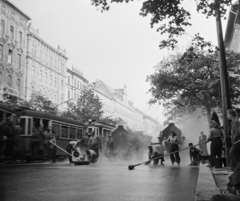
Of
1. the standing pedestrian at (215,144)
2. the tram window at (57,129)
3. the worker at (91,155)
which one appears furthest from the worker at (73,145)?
the standing pedestrian at (215,144)

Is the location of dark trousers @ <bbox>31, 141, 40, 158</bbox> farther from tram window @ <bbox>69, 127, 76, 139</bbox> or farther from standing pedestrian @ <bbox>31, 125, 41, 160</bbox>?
tram window @ <bbox>69, 127, 76, 139</bbox>

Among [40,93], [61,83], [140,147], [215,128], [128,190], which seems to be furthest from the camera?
[61,83]

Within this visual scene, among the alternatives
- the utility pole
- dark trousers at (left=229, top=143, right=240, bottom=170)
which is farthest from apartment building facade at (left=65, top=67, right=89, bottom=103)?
dark trousers at (left=229, top=143, right=240, bottom=170)

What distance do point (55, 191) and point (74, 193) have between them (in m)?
0.45

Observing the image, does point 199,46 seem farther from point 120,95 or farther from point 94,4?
point 120,95

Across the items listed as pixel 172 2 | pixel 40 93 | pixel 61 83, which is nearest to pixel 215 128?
pixel 172 2

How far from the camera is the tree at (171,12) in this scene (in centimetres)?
1068

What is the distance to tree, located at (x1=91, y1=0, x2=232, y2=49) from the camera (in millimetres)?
10679

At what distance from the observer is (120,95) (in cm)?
10950

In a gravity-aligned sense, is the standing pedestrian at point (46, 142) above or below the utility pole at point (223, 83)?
below

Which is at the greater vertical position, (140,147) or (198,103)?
(198,103)

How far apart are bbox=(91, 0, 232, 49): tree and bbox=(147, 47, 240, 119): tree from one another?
1572cm

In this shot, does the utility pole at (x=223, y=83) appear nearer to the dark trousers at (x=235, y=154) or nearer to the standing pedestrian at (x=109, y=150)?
the dark trousers at (x=235, y=154)

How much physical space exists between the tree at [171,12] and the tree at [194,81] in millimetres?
15718
